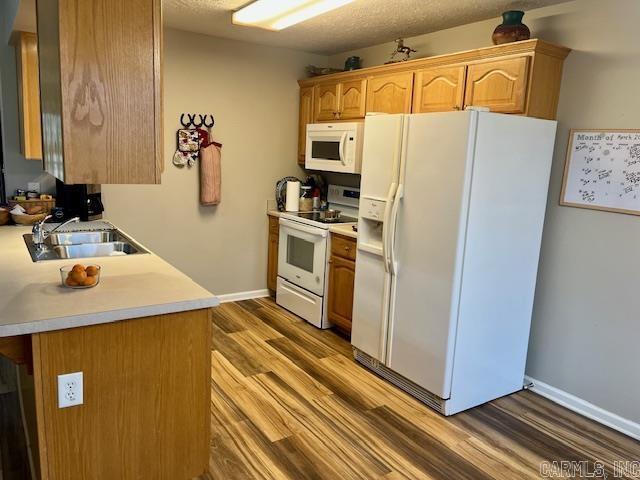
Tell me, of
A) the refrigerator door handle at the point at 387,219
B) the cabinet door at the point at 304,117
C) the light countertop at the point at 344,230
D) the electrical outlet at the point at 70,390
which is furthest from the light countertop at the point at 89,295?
the cabinet door at the point at 304,117

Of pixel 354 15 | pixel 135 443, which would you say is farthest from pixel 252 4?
pixel 135 443

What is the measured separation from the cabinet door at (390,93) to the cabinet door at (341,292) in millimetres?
1212

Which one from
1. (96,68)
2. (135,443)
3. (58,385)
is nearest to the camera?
(96,68)

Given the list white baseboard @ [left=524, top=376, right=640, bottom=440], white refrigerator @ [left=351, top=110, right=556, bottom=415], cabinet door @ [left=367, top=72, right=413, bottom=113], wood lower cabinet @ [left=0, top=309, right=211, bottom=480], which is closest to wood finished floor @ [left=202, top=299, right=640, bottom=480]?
white baseboard @ [left=524, top=376, right=640, bottom=440]

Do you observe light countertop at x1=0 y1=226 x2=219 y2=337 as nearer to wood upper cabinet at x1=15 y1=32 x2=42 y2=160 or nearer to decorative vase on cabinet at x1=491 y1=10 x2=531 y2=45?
wood upper cabinet at x1=15 y1=32 x2=42 y2=160

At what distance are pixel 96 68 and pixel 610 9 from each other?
2716mm

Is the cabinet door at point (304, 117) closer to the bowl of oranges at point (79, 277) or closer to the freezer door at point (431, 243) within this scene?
the freezer door at point (431, 243)

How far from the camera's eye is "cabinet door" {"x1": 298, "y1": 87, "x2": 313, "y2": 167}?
15.2ft

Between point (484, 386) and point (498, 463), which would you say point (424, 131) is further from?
point (498, 463)

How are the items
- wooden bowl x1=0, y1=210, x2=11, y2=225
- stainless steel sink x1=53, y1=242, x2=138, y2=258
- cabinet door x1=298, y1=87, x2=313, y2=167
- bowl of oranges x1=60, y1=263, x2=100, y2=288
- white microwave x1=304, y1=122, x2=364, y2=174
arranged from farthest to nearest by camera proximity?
cabinet door x1=298, y1=87, x2=313, y2=167, white microwave x1=304, y1=122, x2=364, y2=174, wooden bowl x1=0, y1=210, x2=11, y2=225, stainless steel sink x1=53, y1=242, x2=138, y2=258, bowl of oranges x1=60, y1=263, x2=100, y2=288

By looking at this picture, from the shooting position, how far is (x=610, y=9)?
2717 mm

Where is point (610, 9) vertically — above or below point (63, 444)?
above

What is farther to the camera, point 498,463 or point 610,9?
point 610,9

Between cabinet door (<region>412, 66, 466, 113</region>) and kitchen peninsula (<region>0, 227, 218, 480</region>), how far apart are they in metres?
2.12
